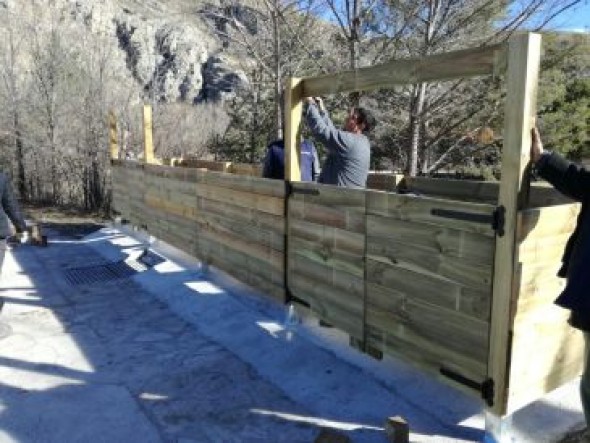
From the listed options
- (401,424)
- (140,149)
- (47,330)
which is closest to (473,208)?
(401,424)

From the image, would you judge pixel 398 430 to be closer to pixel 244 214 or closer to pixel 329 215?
pixel 329 215

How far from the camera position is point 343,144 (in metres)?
4.30

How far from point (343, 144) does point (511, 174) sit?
1.71 meters

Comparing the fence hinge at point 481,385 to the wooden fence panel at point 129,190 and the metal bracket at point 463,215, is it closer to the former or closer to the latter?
the metal bracket at point 463,215

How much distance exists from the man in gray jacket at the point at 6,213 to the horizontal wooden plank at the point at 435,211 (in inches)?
130

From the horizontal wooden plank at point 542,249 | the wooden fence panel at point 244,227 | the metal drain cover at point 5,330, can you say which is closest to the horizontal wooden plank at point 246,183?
the wooden fence panel at point 244,227

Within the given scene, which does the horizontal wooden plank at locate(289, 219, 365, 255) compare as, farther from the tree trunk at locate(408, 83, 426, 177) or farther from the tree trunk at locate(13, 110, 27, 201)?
the tree trunk at locate(13, 110, 27, 201)

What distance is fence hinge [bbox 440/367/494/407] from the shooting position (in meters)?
2.98

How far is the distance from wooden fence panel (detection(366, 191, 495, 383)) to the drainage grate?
4085 millimetres

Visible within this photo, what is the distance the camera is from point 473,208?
2.95m

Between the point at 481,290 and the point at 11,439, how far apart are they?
2754 mm

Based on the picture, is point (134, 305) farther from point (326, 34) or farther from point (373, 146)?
point (373, 146)

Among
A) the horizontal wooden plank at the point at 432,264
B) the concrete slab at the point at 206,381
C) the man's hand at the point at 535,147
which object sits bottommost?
the concrete slab at the point at 206,381

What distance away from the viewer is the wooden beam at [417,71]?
9.54 feet
